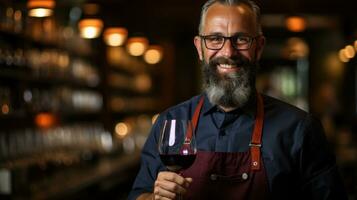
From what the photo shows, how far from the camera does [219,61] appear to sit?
2348 millimetres

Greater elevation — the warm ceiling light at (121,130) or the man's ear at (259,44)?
the man's ear at (259,44)

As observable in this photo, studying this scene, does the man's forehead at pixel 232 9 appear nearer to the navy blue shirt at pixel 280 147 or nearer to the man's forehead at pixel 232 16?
the man's forehead at pixel 232 16

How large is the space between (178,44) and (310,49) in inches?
161

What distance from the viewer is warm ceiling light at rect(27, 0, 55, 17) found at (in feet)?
18.2

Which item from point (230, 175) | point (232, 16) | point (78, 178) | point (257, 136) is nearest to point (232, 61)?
point (232, 16)

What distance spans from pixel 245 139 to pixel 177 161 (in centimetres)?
35

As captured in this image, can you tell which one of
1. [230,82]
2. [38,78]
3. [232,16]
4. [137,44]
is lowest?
[38,78]

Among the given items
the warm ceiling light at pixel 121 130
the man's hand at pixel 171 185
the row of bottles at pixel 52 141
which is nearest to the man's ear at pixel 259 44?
the man's hand at pixel 171 185

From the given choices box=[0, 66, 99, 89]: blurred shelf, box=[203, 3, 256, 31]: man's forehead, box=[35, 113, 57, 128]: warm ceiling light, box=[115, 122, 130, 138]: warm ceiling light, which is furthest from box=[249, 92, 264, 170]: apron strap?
box=[115, 122, 130, 138]: warm ceiling light

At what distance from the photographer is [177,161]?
215 centimetres

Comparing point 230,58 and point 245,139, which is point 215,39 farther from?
point 245,139

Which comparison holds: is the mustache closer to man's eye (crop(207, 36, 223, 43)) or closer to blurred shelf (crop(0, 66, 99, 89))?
man's eye (crop(207, 36, 223, 43))

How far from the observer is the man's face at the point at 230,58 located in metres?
2.33

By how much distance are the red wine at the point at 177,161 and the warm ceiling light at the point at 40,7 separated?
3627mm
